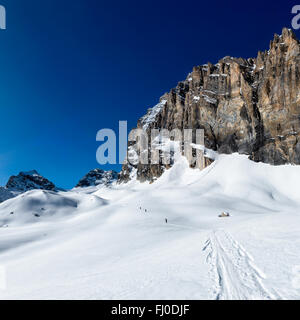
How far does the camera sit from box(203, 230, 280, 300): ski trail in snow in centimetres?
530

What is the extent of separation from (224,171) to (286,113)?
30.1 m

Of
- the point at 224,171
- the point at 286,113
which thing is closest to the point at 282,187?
the point at 224,171

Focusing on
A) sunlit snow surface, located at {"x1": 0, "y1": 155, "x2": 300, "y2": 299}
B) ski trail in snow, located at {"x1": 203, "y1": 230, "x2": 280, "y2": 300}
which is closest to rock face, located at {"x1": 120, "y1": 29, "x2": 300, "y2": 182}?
sunlit snow surface, located at {"x1": 0, "y1": 155, "x2": 300, "y2": 299}

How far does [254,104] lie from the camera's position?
8219cm

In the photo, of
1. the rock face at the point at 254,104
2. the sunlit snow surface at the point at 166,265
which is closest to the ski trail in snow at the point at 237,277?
the sunlit snow surface at the point at 166,265

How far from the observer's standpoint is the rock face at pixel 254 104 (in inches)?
2803

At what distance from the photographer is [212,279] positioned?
6.54m

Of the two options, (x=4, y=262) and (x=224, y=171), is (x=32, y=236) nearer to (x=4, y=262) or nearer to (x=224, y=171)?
(x=4, y=262)

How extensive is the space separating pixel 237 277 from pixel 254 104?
9001 centimetres
